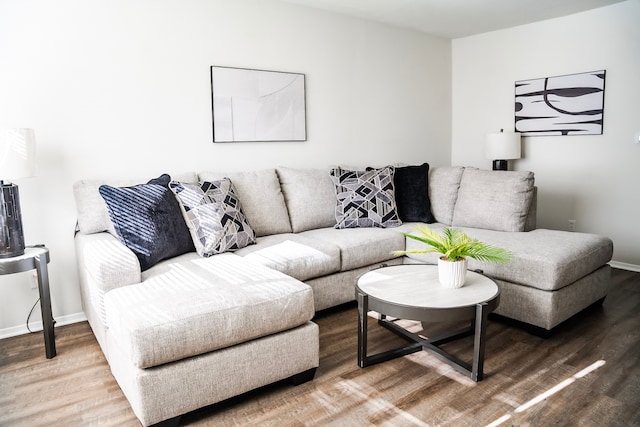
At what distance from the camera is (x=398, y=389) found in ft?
7.15

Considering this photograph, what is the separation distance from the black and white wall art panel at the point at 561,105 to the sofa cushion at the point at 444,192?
1306mm

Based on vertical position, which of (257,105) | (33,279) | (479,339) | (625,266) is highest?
(257,105)

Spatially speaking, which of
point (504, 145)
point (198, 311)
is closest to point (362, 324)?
point (198, 311)

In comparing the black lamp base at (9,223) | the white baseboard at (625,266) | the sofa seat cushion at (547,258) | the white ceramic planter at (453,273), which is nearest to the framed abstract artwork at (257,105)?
the black lamp base at (9,223)

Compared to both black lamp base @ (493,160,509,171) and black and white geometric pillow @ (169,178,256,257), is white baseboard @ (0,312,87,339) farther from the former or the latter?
black lamp base @ (493,160,509,171)

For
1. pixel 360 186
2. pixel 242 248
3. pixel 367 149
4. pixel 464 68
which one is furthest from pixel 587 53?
pixel 242 248

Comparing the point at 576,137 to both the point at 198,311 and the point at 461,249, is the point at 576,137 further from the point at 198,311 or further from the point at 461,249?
the point at 198,311

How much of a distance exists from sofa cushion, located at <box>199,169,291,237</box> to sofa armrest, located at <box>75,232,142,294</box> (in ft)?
3.33

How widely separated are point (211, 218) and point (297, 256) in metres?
0.59

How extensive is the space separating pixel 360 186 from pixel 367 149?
972 millimetres

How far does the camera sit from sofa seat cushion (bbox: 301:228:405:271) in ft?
10.4

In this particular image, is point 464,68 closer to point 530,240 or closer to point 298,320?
point 530,240

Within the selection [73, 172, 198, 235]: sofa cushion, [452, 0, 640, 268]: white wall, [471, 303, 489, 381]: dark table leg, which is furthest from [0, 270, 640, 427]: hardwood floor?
[452, 0, 640, 268]: white wall

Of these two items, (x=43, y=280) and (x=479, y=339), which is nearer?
(x=479, y=339)
